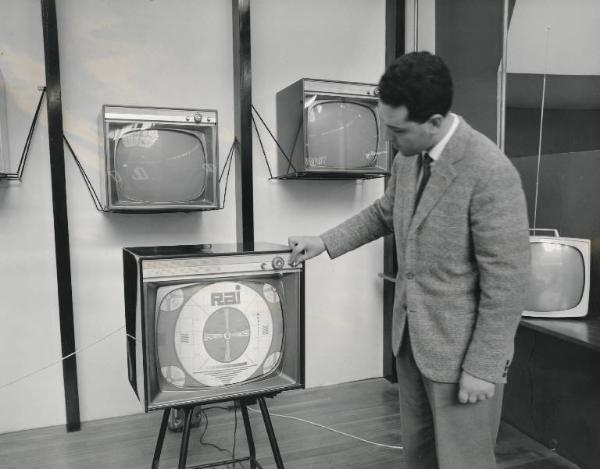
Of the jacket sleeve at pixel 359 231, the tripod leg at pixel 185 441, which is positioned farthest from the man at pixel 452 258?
the tripod leg at pixel 185 441

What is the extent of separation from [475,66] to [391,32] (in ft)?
1.89

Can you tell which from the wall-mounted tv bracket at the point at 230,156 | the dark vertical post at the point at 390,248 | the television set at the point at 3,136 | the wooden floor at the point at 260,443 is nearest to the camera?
the television set at the point at 3,136

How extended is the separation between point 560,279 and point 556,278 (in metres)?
0.01

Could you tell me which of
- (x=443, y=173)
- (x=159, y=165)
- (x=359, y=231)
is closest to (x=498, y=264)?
(x=443, y=173)

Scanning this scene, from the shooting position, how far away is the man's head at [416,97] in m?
1.07

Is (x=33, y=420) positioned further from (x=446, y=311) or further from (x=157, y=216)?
(x=446, y=311)

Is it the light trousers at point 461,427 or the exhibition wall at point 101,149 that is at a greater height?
the exhibition wall at point 101,149

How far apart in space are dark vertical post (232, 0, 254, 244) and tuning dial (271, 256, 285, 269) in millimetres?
912

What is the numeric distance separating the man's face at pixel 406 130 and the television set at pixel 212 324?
523 millimetres

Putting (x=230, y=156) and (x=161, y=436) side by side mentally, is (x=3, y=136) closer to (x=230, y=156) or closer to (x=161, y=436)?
(x=230, y=156)

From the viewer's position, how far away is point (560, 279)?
1.81m

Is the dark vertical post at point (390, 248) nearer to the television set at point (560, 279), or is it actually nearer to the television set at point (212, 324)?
the television set at point (560, 279)

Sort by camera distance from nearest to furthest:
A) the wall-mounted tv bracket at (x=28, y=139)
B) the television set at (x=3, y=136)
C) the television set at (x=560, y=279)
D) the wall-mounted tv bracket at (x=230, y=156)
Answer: the television set at (x=560, y=279)
the television set at (x=3, y=136)
the wall-mounted tv bracket at (x=28, y=139)
the wall-mounted tv bracket at (x=230, y=156)

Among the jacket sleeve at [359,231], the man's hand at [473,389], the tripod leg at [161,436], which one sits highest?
the jacket sleeve at [359,231]
